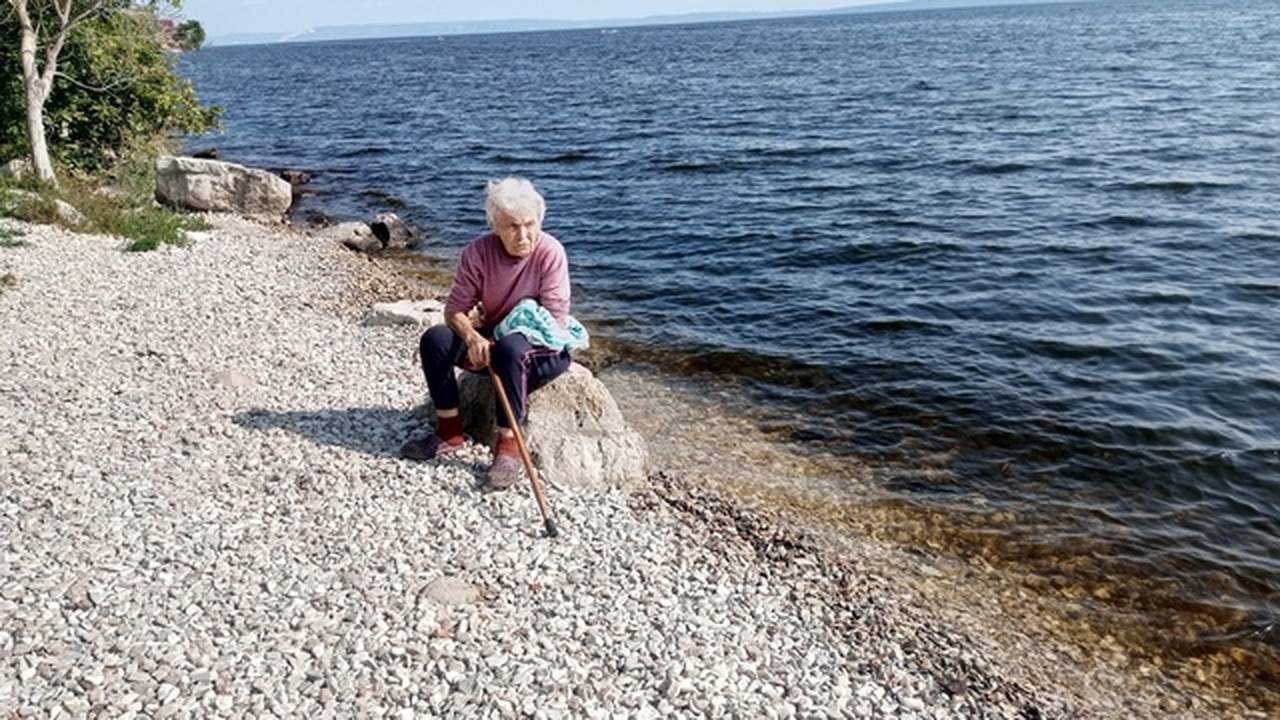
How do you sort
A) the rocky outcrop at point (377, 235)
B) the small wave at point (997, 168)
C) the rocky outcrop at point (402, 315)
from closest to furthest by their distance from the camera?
the rocky outcrop at point (402, 315) → the rocky outcrop at point (377, 235) → the small wave at point (997, 168)

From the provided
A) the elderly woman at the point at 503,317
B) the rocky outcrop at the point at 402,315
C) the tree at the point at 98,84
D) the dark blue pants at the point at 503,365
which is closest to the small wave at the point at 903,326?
the rocky outcrop at the point at 402,315

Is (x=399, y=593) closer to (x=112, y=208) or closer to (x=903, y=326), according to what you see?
(x=903, y=326)

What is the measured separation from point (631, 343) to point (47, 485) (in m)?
8.98

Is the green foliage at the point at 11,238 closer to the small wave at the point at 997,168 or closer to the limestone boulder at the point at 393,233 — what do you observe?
the limestone boulder at the point at 393,233

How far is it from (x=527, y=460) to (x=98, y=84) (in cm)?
1895

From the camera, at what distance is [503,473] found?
8891 millimetres

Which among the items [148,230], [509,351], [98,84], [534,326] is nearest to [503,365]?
[509,351]

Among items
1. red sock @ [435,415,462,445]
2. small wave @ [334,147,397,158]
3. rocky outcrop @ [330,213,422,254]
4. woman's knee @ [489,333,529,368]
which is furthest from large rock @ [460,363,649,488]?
small wave @ [334,147,397,158]

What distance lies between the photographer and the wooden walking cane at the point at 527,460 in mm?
8258

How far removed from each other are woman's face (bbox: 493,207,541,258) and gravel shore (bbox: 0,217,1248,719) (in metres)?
2.17

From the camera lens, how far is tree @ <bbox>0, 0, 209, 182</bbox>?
63.7ft

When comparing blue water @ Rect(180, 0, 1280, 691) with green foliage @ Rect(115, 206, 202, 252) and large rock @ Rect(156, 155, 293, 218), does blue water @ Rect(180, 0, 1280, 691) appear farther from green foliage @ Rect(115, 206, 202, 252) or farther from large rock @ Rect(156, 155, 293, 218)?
green foliage @ Rect(115, 206, 202, 252)

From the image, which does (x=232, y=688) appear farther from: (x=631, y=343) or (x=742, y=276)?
(x=742, y=276)

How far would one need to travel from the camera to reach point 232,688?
619 cm
